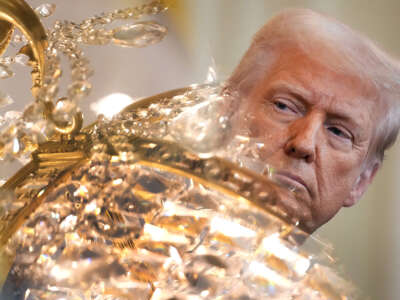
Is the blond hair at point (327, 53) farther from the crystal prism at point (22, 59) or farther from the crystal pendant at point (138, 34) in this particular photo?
the crystal prism at point (22, 59)

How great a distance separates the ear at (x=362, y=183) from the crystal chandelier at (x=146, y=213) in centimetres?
25

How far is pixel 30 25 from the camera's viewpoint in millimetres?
393

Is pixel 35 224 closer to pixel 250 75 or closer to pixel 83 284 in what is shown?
pixel 83 284

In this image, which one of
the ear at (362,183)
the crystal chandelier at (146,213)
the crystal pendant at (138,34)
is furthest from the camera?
the ear at (362,183)

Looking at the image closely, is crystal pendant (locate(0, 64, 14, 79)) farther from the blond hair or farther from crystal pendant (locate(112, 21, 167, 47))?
the blond hair

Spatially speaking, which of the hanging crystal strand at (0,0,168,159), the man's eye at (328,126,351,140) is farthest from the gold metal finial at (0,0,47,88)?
the man's eye at (328,126,351,140)

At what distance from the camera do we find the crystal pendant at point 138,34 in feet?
1.32

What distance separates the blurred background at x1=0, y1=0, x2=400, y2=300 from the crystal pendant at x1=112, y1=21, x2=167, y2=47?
2.4 inches

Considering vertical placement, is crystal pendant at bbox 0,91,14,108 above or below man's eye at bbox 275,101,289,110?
below

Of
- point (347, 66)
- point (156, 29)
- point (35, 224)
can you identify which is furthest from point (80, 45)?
point (347, 66)

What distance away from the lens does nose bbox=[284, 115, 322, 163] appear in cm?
43

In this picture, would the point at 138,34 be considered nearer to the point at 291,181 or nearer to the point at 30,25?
the point at 30,25

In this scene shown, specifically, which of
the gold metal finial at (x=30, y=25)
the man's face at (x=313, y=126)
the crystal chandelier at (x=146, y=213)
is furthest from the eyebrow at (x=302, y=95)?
the gold metal finial at (x=30, y=25)

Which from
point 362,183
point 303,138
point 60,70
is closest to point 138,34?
point 60,70
